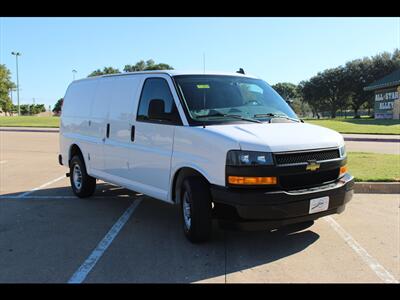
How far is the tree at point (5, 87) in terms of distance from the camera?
90250mm

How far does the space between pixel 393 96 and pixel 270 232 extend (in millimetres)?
45854

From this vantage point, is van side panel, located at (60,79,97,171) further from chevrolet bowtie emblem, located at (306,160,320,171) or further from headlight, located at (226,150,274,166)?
chevrolet bowtie emblem, located at (306,160,320,171)

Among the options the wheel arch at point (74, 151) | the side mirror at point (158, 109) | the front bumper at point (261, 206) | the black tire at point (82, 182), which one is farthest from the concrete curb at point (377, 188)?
the wheel arch at point (74, 151)

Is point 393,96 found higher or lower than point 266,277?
higher

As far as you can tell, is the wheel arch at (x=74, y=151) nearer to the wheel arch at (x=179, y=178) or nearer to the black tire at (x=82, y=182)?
the black tire at (x=82, y=182)

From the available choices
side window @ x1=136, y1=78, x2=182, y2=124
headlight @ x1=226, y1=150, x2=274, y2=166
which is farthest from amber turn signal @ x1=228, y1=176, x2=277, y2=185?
side window @ x1=136, y1=78, x2=182, y2=124

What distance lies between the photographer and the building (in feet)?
148

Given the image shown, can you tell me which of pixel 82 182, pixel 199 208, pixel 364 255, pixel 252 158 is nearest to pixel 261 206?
pixel 252 158

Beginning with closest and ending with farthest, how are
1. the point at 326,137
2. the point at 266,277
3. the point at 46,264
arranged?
the point at 266,277, the point at 46,264, the point at 326,137

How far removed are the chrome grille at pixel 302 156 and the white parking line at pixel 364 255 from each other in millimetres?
1143

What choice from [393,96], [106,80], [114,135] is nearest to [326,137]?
[114,135]

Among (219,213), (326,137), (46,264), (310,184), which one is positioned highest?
(326,137)

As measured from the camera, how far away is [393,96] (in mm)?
46281
